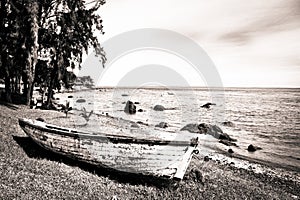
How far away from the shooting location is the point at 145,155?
1142cm

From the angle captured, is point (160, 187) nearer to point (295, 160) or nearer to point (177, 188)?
point (177, 188)

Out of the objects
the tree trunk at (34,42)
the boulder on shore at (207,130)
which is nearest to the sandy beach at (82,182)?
the tree trunk at (34,42)

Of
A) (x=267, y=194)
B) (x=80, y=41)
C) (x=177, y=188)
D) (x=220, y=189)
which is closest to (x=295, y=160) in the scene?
(x=267, y=194)

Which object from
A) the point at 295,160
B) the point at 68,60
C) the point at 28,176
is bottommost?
the point at 295,160

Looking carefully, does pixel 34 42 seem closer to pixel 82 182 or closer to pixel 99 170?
pixel 99 170

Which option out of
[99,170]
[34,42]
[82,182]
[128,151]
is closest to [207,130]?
[34,42]

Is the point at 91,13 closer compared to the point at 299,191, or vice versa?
the point at 299,191

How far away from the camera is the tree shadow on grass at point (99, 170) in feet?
35.4

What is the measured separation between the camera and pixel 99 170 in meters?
11.7

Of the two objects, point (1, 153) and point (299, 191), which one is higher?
point (1, 153)

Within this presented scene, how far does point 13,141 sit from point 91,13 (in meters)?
20.7

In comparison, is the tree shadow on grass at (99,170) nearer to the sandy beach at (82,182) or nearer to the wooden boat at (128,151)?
the sandy beach at (82,182)

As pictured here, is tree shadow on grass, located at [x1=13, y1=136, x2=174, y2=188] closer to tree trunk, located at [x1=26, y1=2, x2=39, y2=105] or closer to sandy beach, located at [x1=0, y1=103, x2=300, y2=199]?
sandy beach, located at [x1=0, y1=103, x2=300, y2=199]

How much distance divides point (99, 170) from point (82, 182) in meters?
2.03
